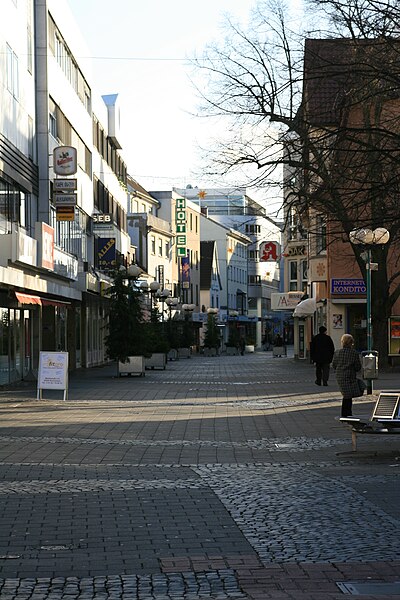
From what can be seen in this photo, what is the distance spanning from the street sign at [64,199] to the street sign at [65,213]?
0.41 meters

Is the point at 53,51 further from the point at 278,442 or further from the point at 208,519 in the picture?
the point at 208,519

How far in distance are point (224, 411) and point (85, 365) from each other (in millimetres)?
28548

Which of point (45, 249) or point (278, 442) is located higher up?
point (45, 249)

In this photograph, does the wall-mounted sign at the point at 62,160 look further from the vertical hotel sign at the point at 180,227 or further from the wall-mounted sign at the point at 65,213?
the vertical hotel sign at the point at 180,227

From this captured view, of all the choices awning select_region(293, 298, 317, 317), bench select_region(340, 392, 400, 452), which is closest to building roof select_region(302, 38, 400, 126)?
bench select_region(340, 392, 400, 452)

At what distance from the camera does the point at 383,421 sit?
1430 cm

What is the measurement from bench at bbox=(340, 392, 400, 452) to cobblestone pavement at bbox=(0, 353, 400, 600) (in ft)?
1.26

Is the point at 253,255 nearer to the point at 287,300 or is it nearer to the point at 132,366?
the point at 287,300

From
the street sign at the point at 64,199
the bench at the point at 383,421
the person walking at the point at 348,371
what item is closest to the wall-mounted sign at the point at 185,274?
the street sign at the point at 64,199

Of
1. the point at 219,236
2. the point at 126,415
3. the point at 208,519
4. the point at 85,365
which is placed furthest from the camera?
the point at 219,236

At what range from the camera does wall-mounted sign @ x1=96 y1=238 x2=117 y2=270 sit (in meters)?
51.1

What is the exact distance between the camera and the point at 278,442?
16.8 meters

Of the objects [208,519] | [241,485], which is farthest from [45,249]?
[208,519]

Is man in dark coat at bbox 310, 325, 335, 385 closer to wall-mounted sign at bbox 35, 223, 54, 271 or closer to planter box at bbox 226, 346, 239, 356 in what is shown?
wall-mounted sign at bbox 35, 223, 54, 271
